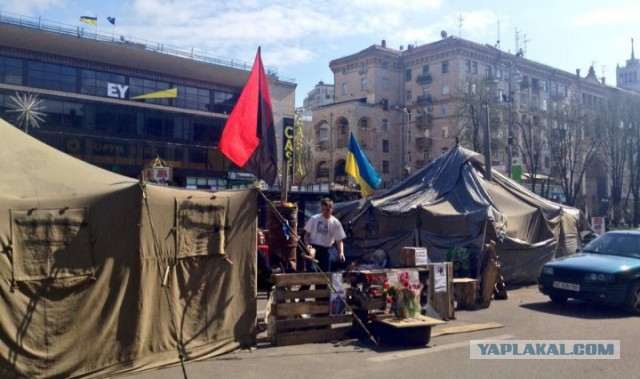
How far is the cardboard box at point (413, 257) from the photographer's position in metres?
9.73

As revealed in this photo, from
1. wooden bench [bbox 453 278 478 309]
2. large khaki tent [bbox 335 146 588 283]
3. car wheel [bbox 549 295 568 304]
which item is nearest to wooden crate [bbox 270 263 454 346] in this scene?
wooden bench [bbox 453 278 478 309]

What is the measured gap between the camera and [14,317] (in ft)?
18.8

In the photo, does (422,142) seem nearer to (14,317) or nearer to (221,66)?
(221,66)

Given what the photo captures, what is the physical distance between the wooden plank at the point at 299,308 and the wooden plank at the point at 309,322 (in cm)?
11

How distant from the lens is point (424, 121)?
211ft

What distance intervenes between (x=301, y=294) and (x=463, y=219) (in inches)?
302

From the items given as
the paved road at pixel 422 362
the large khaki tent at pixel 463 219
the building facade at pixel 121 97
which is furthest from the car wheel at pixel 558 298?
the building facade at pixel 121 97

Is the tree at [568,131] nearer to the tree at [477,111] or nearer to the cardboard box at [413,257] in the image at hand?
the tree at [477,111]

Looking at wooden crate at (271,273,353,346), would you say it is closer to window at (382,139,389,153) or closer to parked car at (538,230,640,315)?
parked car at (538,230,640,315)

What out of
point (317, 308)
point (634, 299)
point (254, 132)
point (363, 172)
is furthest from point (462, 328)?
point (363, 172)

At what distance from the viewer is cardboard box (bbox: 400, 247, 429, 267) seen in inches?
383

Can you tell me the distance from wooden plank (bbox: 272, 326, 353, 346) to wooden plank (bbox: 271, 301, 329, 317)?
28 centimetres

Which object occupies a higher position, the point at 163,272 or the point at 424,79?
the point at 424,79

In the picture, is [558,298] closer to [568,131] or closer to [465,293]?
[465,293]
